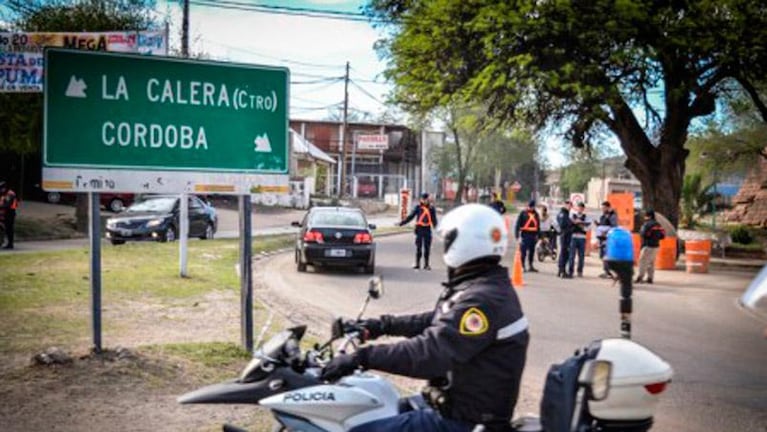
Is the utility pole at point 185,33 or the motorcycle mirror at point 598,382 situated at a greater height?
the utility pole at point 185,33

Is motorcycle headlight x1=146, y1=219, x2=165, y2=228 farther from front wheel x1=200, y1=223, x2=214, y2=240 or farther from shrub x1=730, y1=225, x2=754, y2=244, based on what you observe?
shrub x1=730, y1=225, x2=754, y2=244

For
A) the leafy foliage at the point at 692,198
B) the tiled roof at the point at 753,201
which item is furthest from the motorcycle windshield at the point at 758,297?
the tiled roof at the point at 753,201

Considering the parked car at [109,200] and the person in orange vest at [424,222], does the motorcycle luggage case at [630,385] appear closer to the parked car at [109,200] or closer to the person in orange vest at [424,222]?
the person in orange vest at [424,222]

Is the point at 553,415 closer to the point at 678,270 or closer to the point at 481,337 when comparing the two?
the point at 481,337

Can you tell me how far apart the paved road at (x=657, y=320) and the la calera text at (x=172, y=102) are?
4203 mm

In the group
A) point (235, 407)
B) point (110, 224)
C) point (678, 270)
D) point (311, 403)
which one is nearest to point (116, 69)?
point (235, 407)

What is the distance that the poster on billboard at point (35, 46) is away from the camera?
21.0 m

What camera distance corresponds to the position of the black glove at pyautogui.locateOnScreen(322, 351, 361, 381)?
11.0 ft

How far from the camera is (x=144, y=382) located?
6.49m

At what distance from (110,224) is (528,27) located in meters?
13.8

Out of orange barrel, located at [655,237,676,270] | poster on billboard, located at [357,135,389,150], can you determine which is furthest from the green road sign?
poster on billboard, located at [357,135,389,150]

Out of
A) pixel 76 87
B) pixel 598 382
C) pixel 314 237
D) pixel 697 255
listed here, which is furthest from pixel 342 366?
pixel 697 255

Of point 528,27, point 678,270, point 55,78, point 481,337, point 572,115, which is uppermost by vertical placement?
point 528,27

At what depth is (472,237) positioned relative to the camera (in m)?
3.52
